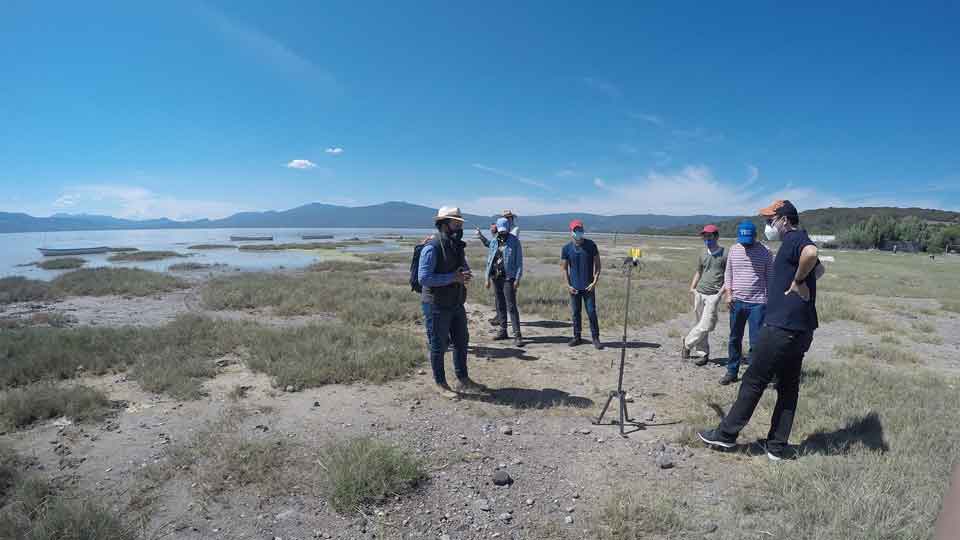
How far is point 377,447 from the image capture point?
3865 mm

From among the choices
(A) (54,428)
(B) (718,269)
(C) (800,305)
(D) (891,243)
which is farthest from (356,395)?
(D) (891,243)

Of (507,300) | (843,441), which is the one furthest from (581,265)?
(843,441)

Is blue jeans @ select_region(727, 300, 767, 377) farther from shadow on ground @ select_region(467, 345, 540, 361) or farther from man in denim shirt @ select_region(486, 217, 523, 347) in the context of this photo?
man in denim shirt @ select_region(486, 217, 523, 347)

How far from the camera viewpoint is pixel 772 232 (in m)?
4.30

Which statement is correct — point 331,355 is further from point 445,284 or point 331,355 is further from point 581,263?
point 581,263

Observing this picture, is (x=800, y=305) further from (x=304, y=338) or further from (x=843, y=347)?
(x=304, y=338)

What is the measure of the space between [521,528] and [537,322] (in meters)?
7.63

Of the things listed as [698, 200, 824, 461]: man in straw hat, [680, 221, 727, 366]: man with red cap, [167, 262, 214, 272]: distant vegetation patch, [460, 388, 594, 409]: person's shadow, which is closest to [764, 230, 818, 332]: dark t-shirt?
[698, 200, 824, 461]: man in straw hat

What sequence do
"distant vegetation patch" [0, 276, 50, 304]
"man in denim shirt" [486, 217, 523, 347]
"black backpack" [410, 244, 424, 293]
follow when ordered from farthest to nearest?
"distant vegetation patch" [0, 276, 50, 304]
"man in denim shirt" [486, 217, 523, 347]
"black backpack" [410, 244, 424, 293]

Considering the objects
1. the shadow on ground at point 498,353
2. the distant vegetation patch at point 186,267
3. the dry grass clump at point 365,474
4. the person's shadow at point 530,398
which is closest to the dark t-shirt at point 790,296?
the person's shadow at point 530,398

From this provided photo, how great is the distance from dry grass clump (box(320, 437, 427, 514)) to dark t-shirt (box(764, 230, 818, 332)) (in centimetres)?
356

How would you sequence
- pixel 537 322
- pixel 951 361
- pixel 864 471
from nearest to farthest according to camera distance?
pixel 864 471
pixel 951 361
pixel 537 322

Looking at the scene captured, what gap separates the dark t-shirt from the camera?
11.9 feet

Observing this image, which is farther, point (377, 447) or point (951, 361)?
point (951, 361)
